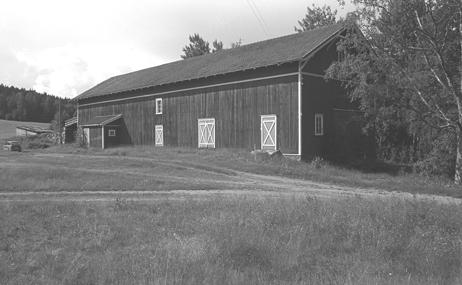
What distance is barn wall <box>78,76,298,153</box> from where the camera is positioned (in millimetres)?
28047

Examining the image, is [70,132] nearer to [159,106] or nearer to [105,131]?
[105,131]

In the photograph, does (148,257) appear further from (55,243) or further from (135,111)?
(135,111)

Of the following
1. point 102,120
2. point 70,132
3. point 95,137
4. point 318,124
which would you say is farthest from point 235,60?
point 70,132

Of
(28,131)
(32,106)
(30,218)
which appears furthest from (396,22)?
(32,106)

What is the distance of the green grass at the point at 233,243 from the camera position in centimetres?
711

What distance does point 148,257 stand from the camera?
7.61 m

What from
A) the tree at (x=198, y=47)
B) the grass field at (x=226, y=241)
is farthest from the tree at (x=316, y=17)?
the grass field at (x=226, y=241)

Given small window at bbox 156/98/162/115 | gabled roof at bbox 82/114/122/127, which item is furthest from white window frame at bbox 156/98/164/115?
gabled roof at bbox 82/114/122/127

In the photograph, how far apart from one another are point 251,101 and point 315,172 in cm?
878

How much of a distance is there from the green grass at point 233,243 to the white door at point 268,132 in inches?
664

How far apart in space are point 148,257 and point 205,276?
1148 millimetres

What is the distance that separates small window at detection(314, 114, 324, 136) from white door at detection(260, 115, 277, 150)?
7.86ft

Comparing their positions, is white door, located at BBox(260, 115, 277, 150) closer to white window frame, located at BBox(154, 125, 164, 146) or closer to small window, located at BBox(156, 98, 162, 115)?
white window frame, located at BBox(154, 125, 164, 146)

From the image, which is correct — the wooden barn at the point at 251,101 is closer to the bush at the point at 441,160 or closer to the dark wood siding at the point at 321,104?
the dark wood siding at the point at 321,104
